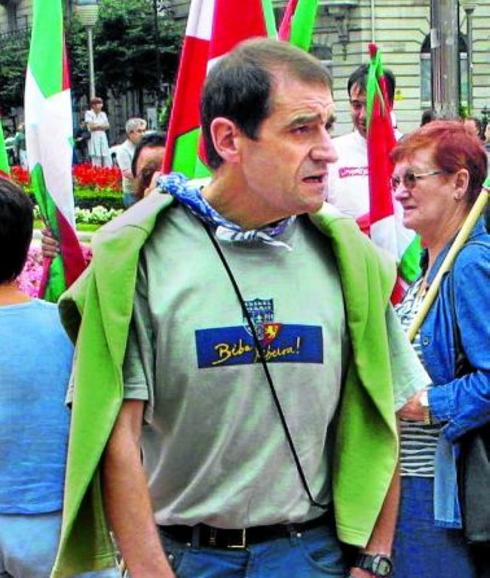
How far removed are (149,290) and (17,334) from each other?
0.88 meters

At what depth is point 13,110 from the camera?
4738 cm

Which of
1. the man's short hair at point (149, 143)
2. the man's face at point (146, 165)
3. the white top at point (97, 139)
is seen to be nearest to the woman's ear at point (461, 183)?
the man's face at point (146, 165)

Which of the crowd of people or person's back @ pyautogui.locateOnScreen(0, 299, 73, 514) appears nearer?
the crowd of people

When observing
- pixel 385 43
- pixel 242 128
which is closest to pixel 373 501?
pixel 242 128

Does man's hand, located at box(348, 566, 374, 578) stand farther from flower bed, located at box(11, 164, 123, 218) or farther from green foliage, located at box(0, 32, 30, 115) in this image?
green foliage, located at box(0, 32, 30, 115)

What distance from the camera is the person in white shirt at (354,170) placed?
6477 mm

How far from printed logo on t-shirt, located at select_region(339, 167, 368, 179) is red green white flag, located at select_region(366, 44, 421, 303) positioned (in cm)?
34

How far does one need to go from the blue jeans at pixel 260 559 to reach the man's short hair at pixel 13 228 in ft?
3.19

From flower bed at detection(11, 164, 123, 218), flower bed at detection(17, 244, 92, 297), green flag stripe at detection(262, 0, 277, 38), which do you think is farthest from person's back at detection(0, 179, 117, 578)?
flower bed at detection(11, 164, 123, 218)

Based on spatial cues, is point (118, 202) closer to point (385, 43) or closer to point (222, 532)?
point (222, 532)

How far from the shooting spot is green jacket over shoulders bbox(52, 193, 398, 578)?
236 cm

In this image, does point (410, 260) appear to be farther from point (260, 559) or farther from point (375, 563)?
point (260, 559)

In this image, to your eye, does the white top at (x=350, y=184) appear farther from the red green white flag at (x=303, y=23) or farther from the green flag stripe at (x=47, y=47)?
the green flag stripe at (x=47, y=47)

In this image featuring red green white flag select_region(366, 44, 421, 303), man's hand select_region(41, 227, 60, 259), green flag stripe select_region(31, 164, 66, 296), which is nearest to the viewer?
green flag stripe select_region(31, 164, 66, 296)
